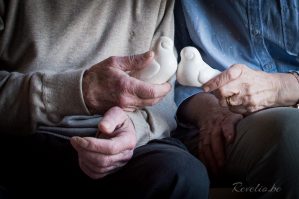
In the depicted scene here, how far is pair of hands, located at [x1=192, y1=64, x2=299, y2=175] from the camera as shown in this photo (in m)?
0.87

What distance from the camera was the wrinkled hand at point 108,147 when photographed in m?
0.72

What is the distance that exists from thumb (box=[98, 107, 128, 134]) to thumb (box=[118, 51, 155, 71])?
3.3 inches

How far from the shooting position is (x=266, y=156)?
0.81 m

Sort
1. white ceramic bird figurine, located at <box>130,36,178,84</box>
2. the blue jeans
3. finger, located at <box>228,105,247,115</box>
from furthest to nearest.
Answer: finger, located at <box>228,105,247,115</box> < white ceramic bird figurine, located at <box>130,36,178,84</box> < the blue jeans

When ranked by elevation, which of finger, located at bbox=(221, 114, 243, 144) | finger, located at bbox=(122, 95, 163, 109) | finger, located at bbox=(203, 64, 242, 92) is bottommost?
finger, located at bbox=(221, 114, 243, 144)

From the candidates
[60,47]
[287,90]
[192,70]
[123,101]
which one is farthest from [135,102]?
[287,90]

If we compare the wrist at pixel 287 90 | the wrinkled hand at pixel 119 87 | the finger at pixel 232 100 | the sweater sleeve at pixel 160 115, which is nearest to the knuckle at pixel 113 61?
the wrinkled hand at pixel 119 87

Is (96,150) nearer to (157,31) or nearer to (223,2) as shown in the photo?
(157,31)

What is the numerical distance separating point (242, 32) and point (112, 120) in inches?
17.4

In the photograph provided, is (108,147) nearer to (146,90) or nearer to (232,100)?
(146,90)

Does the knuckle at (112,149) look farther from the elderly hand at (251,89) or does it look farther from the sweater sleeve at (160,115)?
the elderly hand at (251,89)

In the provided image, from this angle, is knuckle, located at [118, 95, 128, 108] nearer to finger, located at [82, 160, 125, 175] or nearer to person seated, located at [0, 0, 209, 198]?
person seated, located at [0, 0, 209, 198]

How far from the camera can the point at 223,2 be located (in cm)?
104

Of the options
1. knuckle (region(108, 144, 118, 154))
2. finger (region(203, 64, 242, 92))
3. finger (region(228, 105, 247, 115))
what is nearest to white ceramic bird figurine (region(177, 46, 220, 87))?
finger (region(203, 64, 242, 92))
